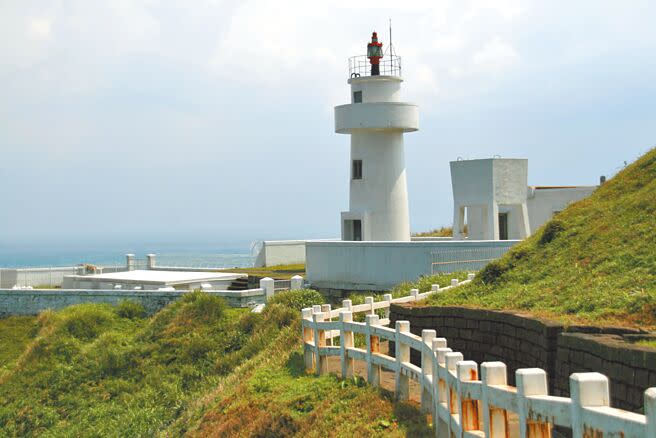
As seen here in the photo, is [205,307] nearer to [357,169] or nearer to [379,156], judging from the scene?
[357,169]

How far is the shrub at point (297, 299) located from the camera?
25.8 m

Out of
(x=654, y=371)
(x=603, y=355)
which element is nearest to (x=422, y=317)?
(x=603, y=355)

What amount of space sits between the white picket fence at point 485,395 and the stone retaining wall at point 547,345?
1079 millimetres

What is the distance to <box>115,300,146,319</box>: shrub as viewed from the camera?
1158 inches

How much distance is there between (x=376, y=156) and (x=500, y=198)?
503 centimetres

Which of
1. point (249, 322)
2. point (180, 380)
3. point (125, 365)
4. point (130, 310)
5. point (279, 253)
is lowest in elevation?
point (180, 380)

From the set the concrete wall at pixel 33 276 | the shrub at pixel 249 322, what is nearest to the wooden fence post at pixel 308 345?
the shrub at pixel 249 322

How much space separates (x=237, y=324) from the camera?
25.5m

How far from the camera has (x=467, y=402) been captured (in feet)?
26.8

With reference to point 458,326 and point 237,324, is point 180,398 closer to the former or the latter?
point 237,324

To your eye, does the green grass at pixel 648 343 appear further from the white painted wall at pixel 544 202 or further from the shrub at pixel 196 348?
the white painted wall at pixel 544 202

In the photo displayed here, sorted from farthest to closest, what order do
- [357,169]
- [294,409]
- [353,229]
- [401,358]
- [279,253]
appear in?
[279,253] < [353,229] < [357,169] < [294,409] < [401,358]

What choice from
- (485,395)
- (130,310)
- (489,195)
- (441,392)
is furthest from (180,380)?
(485,395)

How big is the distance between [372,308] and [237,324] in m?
9.86
